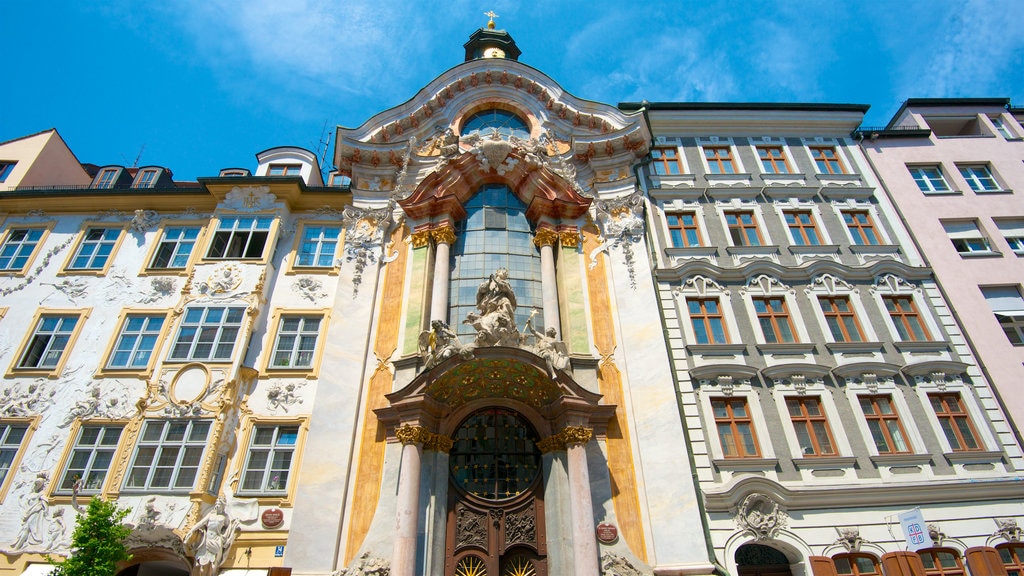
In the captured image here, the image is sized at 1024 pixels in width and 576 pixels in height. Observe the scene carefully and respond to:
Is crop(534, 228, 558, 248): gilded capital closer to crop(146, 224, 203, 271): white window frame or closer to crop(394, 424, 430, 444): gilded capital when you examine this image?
crop(394, 424, 430, 444): gilded capital

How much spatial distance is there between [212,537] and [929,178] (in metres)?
30.0

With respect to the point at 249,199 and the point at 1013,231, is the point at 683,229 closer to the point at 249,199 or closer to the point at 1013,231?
the point at 1013,231

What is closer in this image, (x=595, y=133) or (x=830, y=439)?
(x=830, y=439)

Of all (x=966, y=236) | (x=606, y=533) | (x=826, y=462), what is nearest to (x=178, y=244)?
(x=606, y=533)

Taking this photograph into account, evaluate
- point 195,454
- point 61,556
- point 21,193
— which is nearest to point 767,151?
point 195,454

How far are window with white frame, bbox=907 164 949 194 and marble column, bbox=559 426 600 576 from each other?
61.2ft

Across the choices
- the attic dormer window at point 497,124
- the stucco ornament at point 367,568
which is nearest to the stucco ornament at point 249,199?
the attic dormer window at point 497,124

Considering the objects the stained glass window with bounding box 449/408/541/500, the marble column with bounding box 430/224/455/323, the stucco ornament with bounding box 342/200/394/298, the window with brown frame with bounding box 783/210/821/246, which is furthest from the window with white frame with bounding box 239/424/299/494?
the window with brown frame with bounding box 783/210/821/246

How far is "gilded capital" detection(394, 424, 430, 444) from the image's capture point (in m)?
17.0

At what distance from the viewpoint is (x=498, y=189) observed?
939 inches

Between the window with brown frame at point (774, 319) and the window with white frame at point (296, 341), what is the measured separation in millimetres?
A: 15690

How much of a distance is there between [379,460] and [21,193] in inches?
787

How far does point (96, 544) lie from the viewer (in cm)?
1477

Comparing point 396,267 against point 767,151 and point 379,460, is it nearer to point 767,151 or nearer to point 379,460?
point 379,460
